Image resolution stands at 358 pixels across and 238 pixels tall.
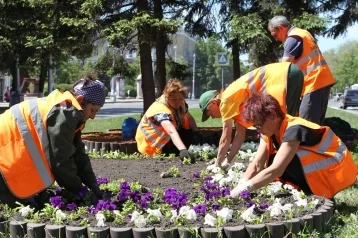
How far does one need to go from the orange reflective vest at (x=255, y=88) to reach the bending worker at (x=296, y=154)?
0.62 m

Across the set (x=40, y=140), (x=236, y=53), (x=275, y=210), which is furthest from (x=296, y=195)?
(x=236, y=53)

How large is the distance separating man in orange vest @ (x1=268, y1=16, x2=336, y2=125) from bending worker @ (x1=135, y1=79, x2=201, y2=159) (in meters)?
1.33

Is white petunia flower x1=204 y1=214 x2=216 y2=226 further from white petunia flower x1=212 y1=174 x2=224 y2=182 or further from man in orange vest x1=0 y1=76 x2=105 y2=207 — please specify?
white petunia flower x1=212 y1=174 x2=224 y2=182

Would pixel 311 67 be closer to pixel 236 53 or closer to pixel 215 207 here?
pixel 215 207

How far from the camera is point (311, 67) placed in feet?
18.3

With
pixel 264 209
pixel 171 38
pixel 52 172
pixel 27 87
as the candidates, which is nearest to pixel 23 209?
pixel 52 172

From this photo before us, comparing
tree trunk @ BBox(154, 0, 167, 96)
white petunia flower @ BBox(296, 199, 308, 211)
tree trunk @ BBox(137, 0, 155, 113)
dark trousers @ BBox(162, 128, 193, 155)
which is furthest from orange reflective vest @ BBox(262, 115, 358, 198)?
tree trunk @ BBox(154, 0, 167, 96)

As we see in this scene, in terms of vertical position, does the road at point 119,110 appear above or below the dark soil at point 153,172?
below

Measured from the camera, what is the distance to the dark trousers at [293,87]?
4.89 metres

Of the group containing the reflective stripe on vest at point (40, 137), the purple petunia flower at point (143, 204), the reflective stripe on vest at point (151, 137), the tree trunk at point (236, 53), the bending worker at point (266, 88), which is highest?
the tree trunk at point (236, 53)

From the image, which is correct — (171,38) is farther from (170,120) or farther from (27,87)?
(27,87)

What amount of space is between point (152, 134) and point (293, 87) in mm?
2262

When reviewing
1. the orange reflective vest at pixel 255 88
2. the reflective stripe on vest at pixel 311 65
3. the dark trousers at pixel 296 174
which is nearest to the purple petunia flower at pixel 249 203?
the dark trousers at pixel 296 174

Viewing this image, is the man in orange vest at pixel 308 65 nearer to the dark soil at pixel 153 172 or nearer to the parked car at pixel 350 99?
the dark soil at pixel 153 172
